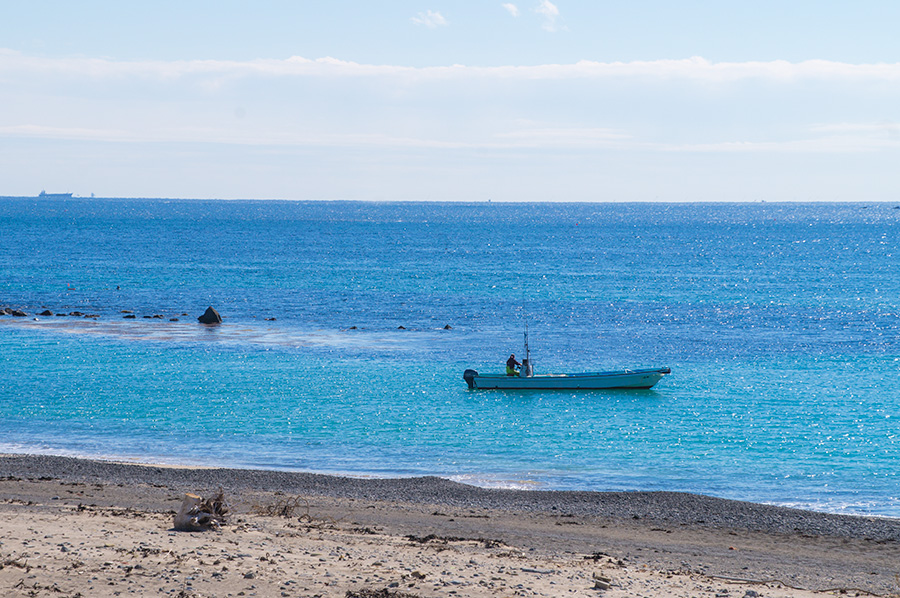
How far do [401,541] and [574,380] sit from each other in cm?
2497

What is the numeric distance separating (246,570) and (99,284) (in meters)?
78.0

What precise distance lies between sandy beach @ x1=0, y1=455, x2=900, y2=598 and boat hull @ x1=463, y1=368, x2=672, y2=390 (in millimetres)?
15247

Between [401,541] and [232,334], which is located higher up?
[232,334]

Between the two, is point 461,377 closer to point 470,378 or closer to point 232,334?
point 470,378

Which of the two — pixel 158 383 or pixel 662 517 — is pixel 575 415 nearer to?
pixel 662 517

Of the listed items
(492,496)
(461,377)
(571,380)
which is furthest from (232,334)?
(492,496)

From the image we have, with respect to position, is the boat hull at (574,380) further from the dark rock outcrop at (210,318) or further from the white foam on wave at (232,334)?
the dark rock outcrop at (210,318)

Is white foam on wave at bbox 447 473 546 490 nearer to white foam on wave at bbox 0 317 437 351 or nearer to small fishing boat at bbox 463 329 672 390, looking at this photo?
small fishing boat at bbox 463 329 672 390

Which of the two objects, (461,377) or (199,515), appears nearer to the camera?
(199,515)

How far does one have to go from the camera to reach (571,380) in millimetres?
41250

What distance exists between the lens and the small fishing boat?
41.2 m

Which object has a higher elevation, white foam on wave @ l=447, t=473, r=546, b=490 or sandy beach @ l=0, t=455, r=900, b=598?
sandy beach @ l=0, t=455, r=900, b=598

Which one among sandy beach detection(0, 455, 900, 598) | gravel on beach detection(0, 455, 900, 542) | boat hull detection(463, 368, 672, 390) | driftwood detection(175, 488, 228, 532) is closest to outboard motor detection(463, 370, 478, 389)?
boat hull detection(463, 368, 672, 390)

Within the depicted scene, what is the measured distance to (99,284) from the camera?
3378 inches
